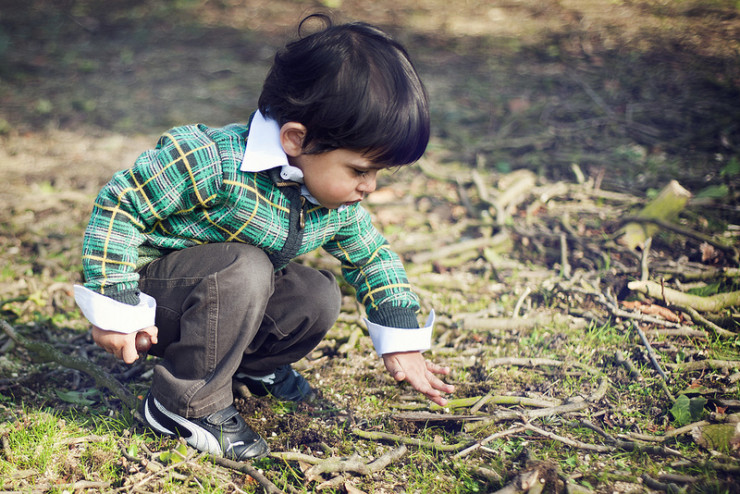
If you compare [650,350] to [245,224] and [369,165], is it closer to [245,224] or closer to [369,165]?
[369,165]

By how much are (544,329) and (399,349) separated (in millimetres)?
808

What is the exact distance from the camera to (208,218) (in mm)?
1812

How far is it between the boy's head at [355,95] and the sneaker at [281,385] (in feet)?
2.94

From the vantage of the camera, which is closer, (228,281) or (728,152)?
(228,281)

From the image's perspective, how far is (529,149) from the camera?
422 cm

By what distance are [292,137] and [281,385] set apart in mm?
944

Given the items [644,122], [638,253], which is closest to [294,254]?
[638,253]

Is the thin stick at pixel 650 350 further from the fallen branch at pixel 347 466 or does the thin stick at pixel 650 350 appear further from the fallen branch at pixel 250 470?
the fallen branch at pixel 250 470

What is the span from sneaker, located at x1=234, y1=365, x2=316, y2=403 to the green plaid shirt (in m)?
0.40

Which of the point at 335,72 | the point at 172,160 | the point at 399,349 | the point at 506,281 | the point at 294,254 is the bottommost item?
the point at 506,281

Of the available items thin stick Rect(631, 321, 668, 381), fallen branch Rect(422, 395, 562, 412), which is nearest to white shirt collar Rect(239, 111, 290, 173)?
fallen branch Rect(422, 395, 562, 412)

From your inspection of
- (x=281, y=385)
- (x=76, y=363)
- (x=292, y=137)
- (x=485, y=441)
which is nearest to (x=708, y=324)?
(x=485, y=441)

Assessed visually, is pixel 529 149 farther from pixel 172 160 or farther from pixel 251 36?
pixel 251 36

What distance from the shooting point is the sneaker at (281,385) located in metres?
2.17
